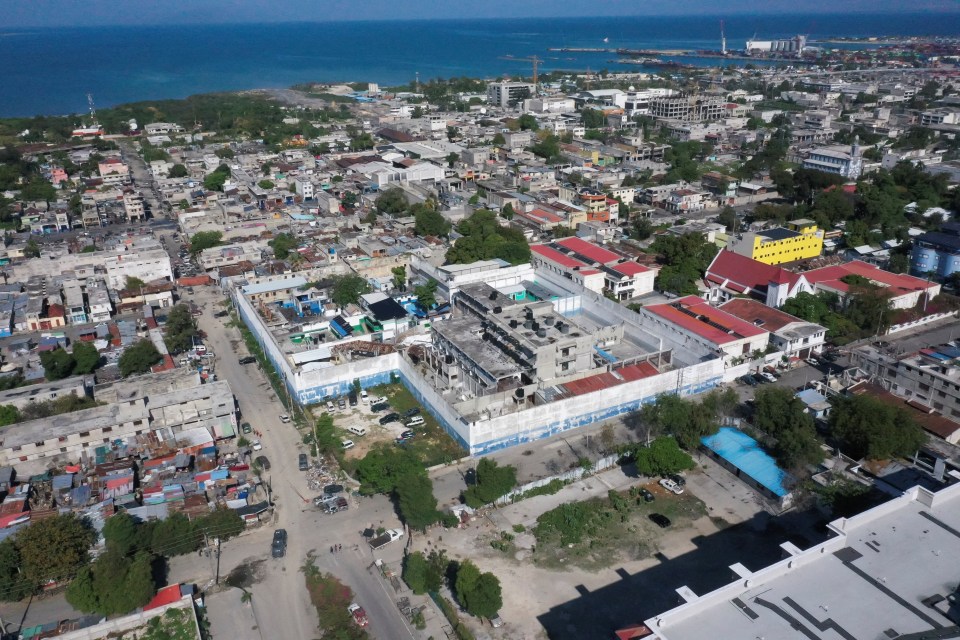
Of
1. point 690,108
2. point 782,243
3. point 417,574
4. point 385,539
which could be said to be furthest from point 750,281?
point 690,108

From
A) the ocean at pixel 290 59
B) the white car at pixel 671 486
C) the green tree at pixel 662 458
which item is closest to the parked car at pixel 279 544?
the green tree at pixel 662 458

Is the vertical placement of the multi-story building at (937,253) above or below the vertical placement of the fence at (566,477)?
above

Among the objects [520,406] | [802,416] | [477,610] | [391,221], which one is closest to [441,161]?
[391,221]

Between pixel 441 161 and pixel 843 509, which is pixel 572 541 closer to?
pixel 843 509

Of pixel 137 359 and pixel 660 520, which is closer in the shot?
pixel 660 520

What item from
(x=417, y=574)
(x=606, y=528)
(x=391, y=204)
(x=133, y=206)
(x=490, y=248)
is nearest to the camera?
(x=417, y=574)

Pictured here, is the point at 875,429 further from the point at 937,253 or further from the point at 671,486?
the point at 937,253

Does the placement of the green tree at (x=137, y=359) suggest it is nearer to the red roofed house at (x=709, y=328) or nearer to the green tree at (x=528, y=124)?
the red roofed house at (x=709, y=328)
